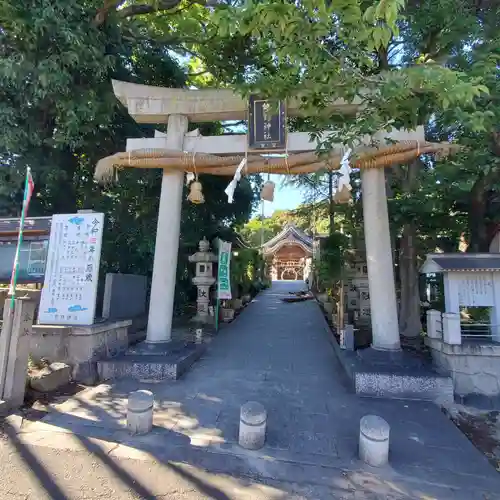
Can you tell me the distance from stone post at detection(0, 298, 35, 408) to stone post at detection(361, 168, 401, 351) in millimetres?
5968

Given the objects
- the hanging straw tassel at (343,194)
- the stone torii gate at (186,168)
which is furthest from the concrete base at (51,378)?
the hanging straw tassel at (343,194)

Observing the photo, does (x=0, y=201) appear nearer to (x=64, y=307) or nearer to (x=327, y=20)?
(x=64, y=307)

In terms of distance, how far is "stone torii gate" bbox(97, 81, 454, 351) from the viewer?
6578mm

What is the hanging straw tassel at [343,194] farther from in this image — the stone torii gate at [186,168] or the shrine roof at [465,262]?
the shrine roof at [465,262]

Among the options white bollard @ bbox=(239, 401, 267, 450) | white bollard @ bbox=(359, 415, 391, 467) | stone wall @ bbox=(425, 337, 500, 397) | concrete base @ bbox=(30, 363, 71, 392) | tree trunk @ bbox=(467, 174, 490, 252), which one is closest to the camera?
white bollard @ bbox=(359, 415, 391, 467)

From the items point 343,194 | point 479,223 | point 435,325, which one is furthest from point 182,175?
point 479,223

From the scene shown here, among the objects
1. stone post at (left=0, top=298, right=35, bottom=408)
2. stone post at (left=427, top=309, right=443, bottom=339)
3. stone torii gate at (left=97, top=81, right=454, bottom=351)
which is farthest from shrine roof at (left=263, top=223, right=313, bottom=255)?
stone post at (left=0, top=298, right=35, bottom=408)

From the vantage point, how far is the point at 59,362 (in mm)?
6301

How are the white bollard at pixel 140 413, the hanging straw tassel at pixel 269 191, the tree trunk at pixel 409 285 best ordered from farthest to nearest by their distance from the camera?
the tree trunk at pixel 409 285 < the hanging straw tassel at pixel 269 191 < the white bollard at pixel 140 413

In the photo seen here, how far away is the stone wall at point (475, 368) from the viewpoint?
5898 millimetres

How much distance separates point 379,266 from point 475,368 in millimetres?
2381

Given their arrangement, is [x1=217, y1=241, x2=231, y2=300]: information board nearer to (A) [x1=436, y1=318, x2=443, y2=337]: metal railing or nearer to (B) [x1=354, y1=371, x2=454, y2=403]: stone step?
(B) [x1=354, y1=371, x2=454, y2=403]: stone step

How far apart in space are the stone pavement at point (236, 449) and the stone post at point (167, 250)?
4.04 ft

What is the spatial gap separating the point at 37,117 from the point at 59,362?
604cm
